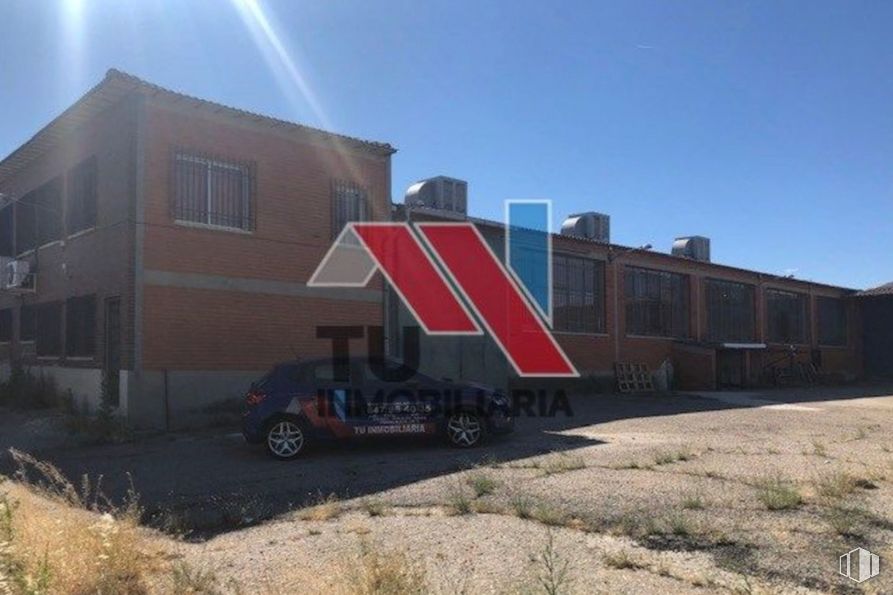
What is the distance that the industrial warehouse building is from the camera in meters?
14.2

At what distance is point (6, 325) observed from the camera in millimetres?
21922

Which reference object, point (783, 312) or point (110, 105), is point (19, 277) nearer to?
point (110, 105)

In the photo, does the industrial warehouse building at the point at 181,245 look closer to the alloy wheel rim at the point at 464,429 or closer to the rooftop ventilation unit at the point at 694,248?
the alloy wheel rim at the point at 464,429

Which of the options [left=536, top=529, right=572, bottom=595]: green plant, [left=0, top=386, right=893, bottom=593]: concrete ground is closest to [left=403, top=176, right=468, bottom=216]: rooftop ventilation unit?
[left=0, top=386, right=893, bottom=593]: concrete ground

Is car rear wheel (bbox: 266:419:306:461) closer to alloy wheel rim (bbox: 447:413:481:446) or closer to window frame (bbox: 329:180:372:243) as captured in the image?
alloy wheel rim (bbox: 447:413:481:446)

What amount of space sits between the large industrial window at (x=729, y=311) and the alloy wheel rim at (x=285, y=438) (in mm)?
23136

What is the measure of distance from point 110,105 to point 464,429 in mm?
10210

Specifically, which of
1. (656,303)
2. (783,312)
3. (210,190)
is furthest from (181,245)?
(783,312)

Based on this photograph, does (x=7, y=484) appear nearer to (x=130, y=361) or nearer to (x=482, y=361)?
(x=130, y=361)

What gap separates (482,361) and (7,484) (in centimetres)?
1325

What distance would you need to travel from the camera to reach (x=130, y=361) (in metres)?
13.8

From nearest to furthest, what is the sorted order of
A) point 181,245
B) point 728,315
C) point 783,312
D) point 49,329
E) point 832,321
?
point 181,245 → point 49,329 → point 728,315 → point 783,312 → point 832,321

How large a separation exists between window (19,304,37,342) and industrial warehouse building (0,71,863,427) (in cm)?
6

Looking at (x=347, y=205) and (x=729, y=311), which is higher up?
(x=347, y=205)
